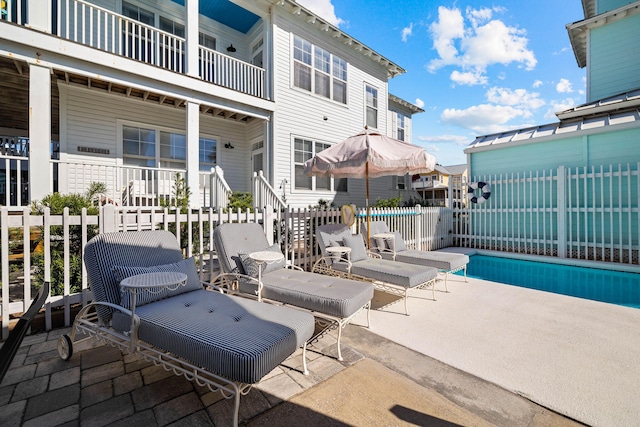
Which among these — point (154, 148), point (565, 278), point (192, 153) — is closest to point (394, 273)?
point (565, 278)

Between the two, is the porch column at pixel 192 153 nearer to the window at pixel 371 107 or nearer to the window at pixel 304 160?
the window at pixel 304 160

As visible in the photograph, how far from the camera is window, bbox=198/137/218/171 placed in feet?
30.9

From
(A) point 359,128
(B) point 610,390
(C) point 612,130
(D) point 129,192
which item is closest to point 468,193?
(C) point 612,130

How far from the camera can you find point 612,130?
782cm

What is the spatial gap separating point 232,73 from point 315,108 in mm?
2934

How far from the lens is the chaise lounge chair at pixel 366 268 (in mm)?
3967

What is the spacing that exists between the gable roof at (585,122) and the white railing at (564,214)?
1136 mm

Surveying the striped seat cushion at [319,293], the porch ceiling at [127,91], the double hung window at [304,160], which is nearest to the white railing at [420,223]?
the striped seat cushion at [319,293]

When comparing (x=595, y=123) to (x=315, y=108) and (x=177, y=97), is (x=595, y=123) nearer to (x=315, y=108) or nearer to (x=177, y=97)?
(x=315, y=108)

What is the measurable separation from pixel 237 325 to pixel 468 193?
9.66 metres

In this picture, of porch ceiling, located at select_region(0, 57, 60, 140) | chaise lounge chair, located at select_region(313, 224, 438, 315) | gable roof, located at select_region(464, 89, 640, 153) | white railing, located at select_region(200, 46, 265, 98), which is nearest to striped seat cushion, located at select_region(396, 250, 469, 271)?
chaise lounge chair, located at select_region(313, 224, 438, 315)

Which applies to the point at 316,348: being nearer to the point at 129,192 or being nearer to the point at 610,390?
the point at 610,390

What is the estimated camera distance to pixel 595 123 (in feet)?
27.1

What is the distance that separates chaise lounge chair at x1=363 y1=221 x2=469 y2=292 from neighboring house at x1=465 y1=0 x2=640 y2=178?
612 cm
